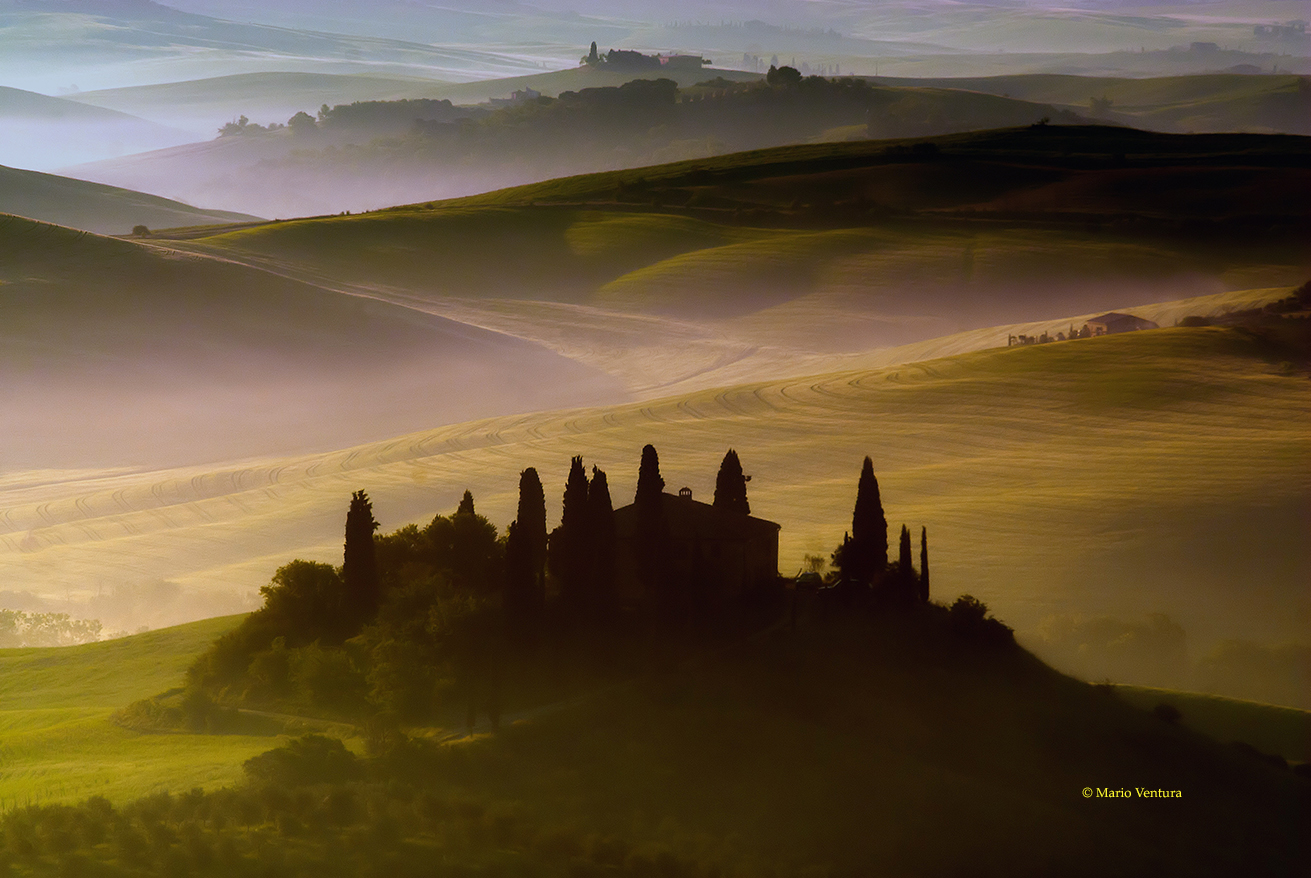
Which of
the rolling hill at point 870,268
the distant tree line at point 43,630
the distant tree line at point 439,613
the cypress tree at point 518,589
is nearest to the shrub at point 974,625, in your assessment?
the distant tree line at point 439,613

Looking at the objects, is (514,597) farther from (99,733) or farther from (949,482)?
(949,482)

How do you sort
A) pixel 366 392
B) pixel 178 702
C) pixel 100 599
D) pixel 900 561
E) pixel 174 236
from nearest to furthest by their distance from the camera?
pixel 178 702, pixel 900 561, pixel 100 599, pixel 366 392, pixel 174 236

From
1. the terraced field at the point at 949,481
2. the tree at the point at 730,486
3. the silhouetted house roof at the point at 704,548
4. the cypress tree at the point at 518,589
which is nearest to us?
the cypress tree at the point at 518,589

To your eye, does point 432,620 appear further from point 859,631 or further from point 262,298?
point 262,298

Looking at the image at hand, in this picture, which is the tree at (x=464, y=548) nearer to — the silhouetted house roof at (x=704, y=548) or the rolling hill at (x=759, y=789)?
the silhouetted house roof at (x=704, y=548)

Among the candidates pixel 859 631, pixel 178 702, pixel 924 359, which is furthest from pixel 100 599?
pixel 924 359

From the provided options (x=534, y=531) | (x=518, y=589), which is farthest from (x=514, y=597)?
(x=534, y=531)
